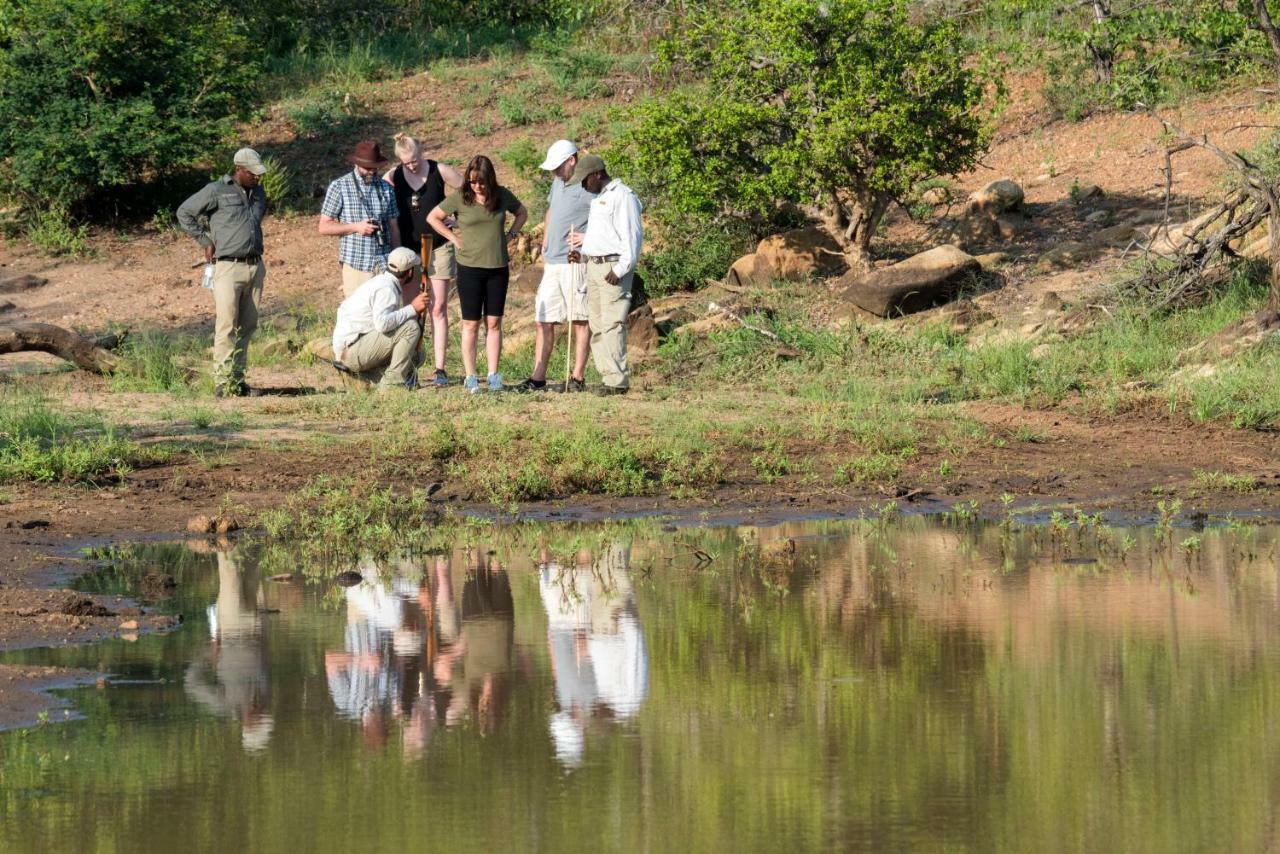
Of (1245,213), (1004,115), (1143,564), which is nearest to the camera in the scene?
(1143,564)

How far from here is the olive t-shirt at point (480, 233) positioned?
12.6 metres

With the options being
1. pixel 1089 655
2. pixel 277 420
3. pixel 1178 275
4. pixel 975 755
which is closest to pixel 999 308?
pixel 1178 275

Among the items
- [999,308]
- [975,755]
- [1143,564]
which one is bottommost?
[975,755]

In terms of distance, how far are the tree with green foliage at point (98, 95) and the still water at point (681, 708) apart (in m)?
13.5

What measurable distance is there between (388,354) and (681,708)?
23.0 feet

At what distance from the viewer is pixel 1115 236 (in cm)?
1659

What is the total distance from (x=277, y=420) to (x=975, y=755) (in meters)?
7.27

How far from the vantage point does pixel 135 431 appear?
1141 centimetres

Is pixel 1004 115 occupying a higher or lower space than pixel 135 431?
higher

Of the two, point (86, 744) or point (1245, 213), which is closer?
point (86, 744)

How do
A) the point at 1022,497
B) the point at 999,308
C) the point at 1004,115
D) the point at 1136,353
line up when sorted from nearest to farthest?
the point at 1022,497, the point at 1136,353, the point at 999,308, the point at 1004,115

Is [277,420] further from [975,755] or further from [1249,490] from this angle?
[975,755]

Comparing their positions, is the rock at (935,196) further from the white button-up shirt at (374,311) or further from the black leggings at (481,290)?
the white button-up shirt at (374,311)

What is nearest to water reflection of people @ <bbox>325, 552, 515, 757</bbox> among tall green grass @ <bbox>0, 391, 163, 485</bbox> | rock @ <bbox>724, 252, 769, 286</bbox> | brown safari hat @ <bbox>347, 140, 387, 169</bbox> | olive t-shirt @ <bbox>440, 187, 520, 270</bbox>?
tall green grass @ <bbox>0, 391, 163, 485</bbox>
